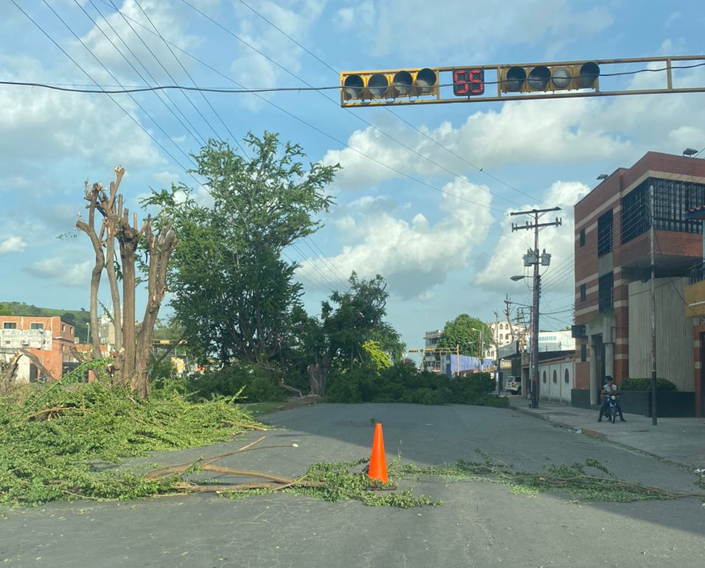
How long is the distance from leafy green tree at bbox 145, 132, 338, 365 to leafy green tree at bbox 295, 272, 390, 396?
1.52 metres

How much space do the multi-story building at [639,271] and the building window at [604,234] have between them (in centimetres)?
5

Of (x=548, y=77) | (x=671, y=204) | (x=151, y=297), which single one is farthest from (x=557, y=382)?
(x=548, y=77)

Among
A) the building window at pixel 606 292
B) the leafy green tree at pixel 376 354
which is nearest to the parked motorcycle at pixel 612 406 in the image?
the building window at pixel 606 292

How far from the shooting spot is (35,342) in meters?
65.4

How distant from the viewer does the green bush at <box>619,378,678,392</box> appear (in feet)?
94.1

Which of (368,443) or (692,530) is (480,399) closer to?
(368,443)

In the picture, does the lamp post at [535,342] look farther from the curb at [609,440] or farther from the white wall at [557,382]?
the curb at [609,440]

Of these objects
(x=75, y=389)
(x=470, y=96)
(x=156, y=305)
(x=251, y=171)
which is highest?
(x=251, y=171)

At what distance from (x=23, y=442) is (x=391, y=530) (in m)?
7.96

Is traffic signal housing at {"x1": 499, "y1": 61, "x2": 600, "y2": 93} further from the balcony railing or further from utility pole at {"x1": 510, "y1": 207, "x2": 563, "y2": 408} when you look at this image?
utility pole at {"x1": 510, "y1": 207, "x2": 563, "y2": 408}

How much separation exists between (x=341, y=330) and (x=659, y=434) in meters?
24.8

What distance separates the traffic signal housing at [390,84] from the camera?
12.1 m

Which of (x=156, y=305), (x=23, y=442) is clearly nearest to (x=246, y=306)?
(x=156, y=305)

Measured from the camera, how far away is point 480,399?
40688 mm
